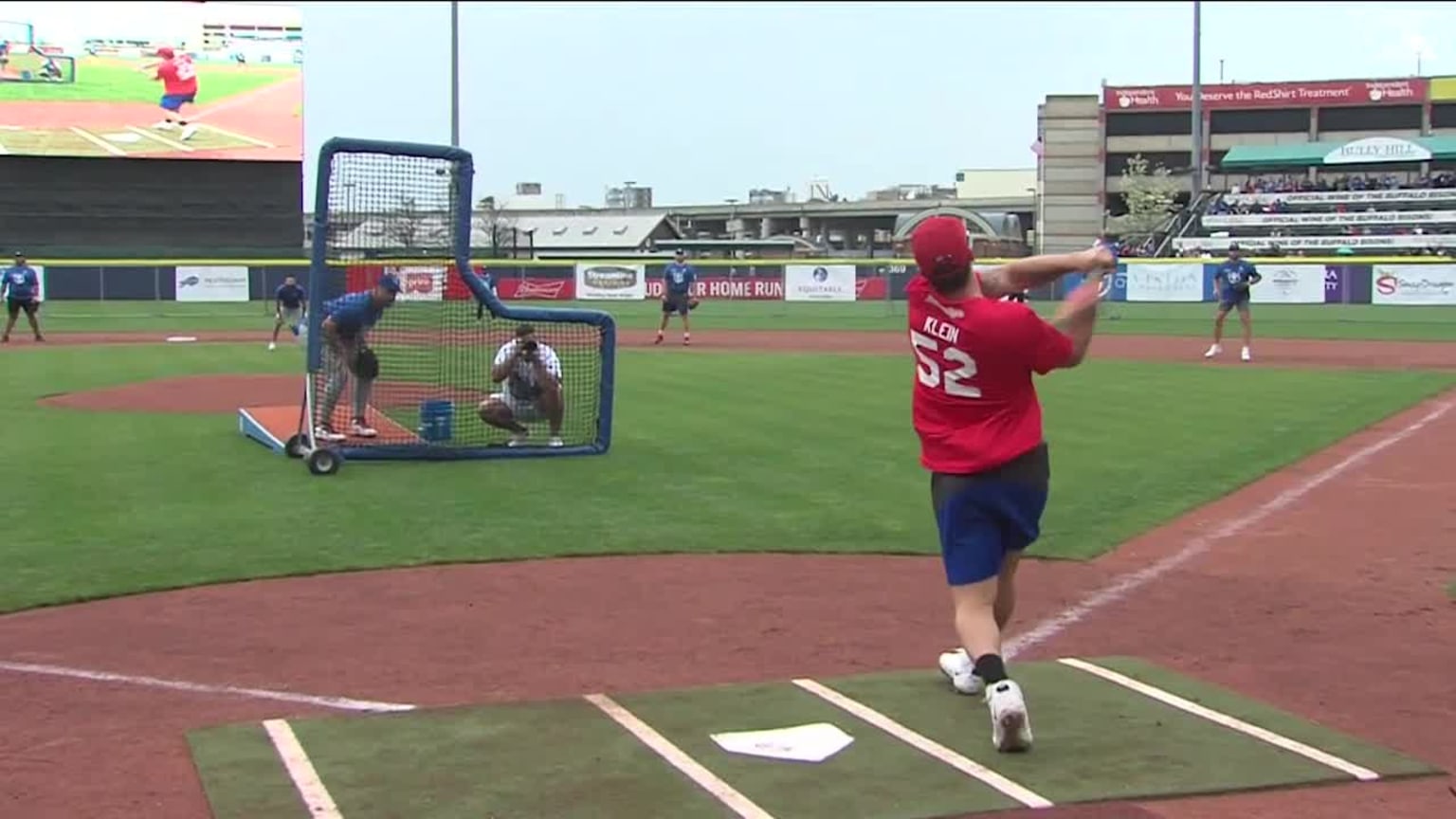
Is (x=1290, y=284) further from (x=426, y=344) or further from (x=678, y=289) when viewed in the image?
(x=426, y=344)

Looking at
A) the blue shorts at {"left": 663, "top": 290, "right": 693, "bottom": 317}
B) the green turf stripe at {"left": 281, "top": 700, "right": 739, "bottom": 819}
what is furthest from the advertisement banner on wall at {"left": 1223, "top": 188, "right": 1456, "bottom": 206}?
the green turf stripe at {"left": 281, "top": 700, "right": 739, "bottom": 819}

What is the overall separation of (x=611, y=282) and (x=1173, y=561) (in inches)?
1435

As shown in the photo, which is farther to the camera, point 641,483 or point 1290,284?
point 1290,284

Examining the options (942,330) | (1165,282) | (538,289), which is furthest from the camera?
(538,289)

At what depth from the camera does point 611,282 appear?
146 feet

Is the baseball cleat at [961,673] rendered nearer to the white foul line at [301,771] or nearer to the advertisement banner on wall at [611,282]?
the white foul line at [301,771]

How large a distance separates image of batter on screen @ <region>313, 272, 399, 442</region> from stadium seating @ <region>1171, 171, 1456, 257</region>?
163ft

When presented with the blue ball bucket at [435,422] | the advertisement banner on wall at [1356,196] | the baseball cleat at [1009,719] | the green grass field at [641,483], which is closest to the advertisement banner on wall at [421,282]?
the blue ball bucket at [435,422]

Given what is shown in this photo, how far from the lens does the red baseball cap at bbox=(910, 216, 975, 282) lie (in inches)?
208

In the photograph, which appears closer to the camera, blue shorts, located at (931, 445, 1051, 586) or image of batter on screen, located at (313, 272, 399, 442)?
blue shorts, located at (931, 445, 1051, 586)

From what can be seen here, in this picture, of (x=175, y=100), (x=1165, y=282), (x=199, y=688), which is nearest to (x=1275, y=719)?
(x=199, y=688)

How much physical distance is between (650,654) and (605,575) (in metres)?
1.79

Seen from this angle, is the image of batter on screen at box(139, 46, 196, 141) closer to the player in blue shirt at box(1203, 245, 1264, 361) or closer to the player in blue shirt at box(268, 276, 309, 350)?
the player in blue shirt at box(268, 276, 309, 350)

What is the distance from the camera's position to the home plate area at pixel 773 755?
469 cm
